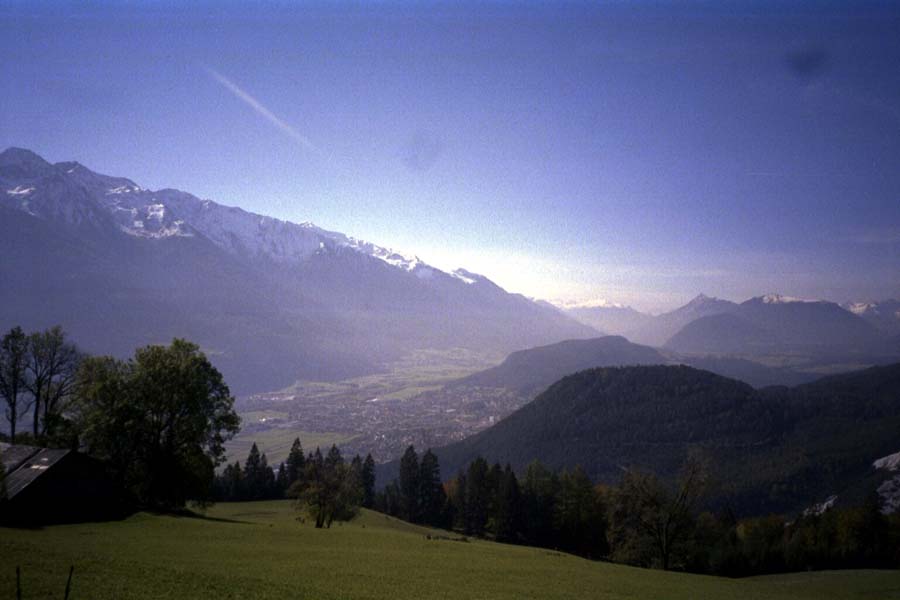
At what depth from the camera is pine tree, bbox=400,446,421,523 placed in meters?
77.6

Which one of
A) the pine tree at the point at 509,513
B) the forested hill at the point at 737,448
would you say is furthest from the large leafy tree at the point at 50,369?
the forested hill at the point at 737,448

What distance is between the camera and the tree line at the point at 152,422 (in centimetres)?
3919

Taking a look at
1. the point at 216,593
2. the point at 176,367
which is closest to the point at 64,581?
the point at 216,593

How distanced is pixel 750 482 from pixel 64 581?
Answer: 167957 mm

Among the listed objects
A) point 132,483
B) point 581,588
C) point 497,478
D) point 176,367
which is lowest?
point 497,478

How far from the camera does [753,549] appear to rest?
62.0 m

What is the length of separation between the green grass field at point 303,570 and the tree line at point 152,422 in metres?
6.12

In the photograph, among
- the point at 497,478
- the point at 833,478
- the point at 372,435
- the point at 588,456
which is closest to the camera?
the point at 497,478

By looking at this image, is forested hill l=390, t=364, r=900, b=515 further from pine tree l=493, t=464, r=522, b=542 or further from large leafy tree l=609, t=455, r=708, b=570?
large leafy tree l=609, t=455, r=708, b=570

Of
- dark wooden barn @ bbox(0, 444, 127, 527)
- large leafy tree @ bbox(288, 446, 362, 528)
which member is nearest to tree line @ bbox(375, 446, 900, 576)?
large leafy tree @ bbox(288, 446, 362, 528)

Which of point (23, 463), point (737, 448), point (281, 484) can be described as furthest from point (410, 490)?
point (737, 448)

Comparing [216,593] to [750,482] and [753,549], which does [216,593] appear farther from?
[750,482]

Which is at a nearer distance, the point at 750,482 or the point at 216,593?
the point at 216,593

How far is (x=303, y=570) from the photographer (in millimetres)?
22562
